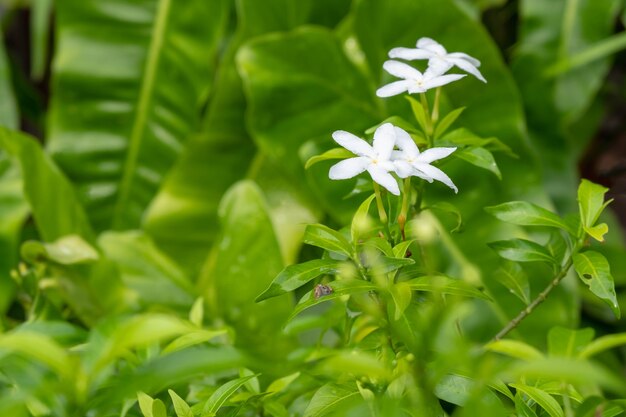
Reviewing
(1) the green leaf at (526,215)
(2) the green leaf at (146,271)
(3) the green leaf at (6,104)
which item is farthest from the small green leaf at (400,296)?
(3) the green leaf at (6,104)

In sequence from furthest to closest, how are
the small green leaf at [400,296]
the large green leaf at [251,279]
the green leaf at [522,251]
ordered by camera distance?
the large green leaf at [251,279], the green leaf at [522,251], the small green leaf at [400,296]

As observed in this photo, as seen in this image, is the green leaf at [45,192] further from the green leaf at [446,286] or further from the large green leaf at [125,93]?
the green leaf at [446,286]

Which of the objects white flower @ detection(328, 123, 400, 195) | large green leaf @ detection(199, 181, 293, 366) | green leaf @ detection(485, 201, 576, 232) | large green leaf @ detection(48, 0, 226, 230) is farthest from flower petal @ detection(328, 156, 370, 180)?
large green leaf @ detection(48, 0, 226, 230)

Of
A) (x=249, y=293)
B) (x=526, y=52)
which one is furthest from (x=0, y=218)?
(x=526, y=52)

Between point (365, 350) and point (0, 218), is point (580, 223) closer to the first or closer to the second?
point (365, 350)

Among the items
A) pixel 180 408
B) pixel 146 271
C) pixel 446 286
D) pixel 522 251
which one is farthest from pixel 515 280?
pixel 146 271

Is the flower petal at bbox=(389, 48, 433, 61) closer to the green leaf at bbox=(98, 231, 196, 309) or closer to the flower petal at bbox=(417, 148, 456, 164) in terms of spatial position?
the flower petal at bbox=(417, 148, 456, 164)
